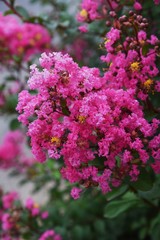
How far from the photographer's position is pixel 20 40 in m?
2.61

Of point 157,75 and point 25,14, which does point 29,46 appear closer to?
point 25,14

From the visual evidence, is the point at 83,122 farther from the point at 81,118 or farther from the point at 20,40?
the point at 20,40

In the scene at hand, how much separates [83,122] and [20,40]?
164 centimetres

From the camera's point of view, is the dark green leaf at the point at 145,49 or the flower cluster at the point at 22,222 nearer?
the dark green leaf at the point at 145,49

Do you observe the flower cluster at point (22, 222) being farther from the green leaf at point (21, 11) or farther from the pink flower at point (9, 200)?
the green leaf at point (21, 11)

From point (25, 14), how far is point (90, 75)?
95cm

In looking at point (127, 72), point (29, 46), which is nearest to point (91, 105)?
point (127, 72)

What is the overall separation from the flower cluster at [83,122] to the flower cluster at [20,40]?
54.8 inches

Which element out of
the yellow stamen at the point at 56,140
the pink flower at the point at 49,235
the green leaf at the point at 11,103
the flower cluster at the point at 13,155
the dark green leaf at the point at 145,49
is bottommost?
the yellow stamen at the point at 56,140

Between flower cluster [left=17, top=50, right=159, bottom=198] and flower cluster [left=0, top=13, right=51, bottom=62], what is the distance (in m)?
1.39

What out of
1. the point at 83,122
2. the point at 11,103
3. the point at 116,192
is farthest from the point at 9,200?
the point at 83,122

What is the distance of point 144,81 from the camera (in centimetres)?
121

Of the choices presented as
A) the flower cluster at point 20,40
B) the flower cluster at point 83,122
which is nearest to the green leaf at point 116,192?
the flower cluster at point 83,122

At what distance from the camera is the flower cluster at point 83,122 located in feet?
3.56
